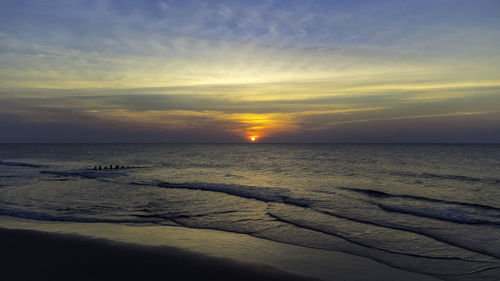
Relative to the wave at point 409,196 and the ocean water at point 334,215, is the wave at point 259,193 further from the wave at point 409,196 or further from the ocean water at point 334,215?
the wave at point 409,196

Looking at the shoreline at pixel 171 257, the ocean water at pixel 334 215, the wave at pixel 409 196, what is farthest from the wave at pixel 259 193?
the shoreline at pixel 171 257

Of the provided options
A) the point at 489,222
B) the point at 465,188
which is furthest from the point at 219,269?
the point at 465,188

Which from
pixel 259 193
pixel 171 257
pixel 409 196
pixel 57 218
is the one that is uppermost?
pixel 171 257

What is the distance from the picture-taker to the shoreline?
6.89 metres

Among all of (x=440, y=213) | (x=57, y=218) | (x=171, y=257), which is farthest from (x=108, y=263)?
(x=440, y=213)

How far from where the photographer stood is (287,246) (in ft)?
30.1

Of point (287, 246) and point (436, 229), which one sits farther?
point (436, 229)

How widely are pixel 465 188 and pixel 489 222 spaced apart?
1265 centimetres

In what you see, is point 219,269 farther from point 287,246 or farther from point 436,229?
point 436,229

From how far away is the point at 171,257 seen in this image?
311 inches

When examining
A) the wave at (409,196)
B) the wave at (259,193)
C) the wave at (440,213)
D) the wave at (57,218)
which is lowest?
the wave at (409,196)

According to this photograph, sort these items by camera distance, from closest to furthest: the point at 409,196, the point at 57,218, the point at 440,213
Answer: the point at 57,218 → the point at 440,213 → the point at 409,196

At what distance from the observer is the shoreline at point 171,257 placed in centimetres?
689

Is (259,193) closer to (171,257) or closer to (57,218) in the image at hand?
(57,218)
